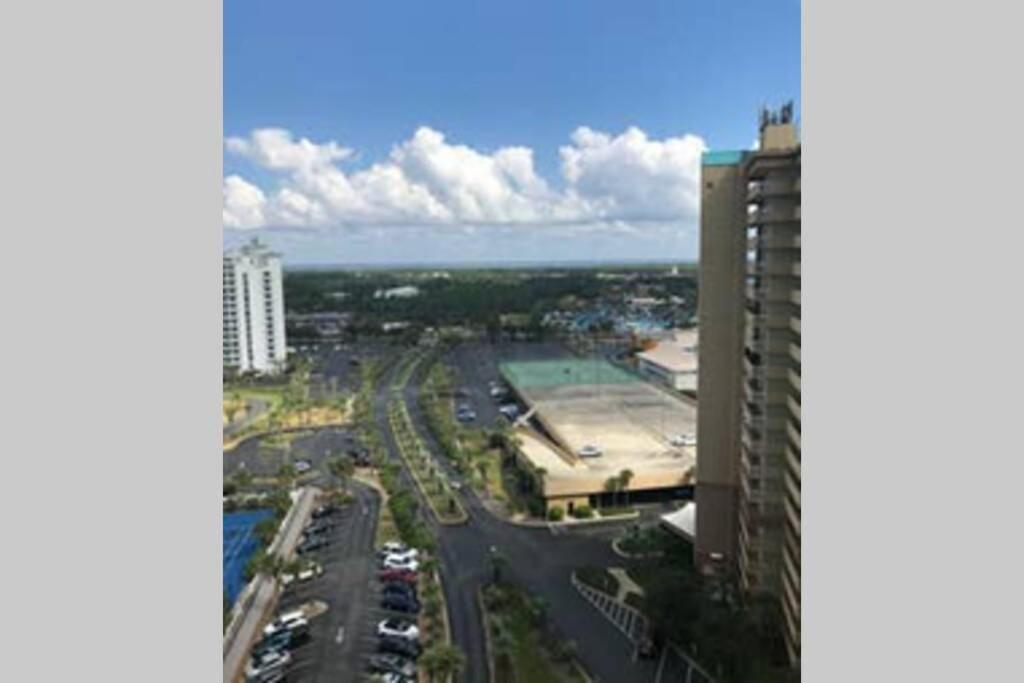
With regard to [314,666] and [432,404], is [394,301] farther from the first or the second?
[314,666]

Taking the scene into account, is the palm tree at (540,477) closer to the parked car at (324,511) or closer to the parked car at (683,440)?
the parked car at (683,440)

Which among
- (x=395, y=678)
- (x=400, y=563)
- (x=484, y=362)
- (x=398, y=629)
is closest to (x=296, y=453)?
(x=400, y=563)

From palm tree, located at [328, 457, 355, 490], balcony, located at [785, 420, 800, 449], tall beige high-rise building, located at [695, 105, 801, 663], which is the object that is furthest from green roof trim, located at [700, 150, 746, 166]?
palm tree, located at [328, 457, 355, 490]

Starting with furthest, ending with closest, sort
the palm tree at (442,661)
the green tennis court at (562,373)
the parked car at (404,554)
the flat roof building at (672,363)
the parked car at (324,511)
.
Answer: the flat roof building at (672,363)
the green tennis court at (562,373)
the parked car at (324,511)
the parked car at (404,554)
the palm tree at (442,661)

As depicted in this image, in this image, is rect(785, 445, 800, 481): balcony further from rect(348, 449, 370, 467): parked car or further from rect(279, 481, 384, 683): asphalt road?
rect(348, 449, 370, 467): parked car

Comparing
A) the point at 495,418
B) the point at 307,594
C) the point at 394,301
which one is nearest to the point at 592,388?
the point at 495,418

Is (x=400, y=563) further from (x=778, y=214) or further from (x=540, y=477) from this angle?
(x=778, y=214)

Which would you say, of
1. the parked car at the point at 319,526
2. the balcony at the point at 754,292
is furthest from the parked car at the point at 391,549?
the balcony at the point at 754,292
